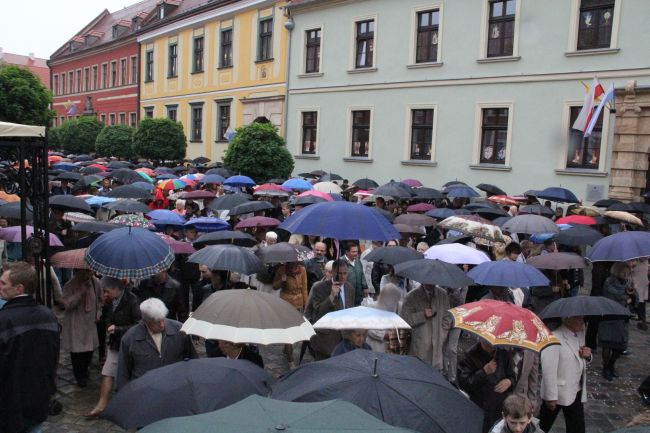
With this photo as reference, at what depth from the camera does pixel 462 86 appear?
2100cm

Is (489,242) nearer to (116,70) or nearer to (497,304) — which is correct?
(497,304)

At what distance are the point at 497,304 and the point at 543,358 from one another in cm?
100

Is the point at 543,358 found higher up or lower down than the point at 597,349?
higher up

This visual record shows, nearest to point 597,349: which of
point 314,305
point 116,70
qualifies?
point 314,305

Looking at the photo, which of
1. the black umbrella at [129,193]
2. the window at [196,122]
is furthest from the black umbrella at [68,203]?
the window at [196,122]

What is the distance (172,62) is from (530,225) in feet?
100

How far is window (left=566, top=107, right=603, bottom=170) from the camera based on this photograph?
18.1 meters

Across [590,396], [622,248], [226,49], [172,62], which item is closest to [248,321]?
[590,396]

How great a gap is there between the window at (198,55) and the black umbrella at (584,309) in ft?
101

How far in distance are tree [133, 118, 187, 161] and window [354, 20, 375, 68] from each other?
33.8 feet

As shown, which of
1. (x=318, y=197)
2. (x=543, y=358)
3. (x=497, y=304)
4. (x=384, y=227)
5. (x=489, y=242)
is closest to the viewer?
(x=497, y=304)

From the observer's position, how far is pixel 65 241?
9.66 m

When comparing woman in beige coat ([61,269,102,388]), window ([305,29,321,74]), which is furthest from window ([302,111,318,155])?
woman in beige coat ([61,269,102,388])

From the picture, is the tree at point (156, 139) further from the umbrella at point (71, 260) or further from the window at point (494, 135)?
the umbrella at point (71, 260)
